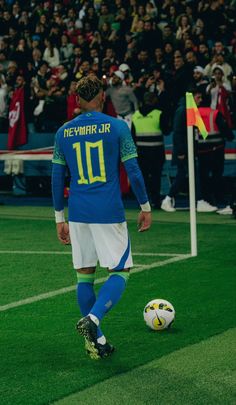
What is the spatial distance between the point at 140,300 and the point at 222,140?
9.46 m

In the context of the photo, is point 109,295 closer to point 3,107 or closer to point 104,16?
point 3,107

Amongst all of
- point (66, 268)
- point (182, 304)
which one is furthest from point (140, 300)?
point (66, 268)

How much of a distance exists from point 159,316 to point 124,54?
16.8 meters

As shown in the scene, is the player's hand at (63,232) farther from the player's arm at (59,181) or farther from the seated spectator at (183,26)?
the seated spectator at (183,26)

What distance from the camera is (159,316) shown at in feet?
30.2

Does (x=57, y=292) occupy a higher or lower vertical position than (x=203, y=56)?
lower

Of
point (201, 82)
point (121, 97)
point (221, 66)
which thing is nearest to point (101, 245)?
point (201, 82)

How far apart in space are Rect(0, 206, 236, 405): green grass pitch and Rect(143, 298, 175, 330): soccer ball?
80 millimetres

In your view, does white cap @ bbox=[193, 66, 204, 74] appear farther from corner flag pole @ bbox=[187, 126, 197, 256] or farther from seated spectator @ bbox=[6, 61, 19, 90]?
corner flag pole @ bbox=[187, 126, 197, 256]

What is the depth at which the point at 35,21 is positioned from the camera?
2908 cm

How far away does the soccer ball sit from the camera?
9.20 metres

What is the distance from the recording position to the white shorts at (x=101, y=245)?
323 inches

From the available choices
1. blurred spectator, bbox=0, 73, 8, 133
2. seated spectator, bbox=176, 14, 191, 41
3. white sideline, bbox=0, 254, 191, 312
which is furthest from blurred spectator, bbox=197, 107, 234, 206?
white sideline, bbox=0, 254, 191, 312

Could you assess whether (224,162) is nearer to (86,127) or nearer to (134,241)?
(134,241)
